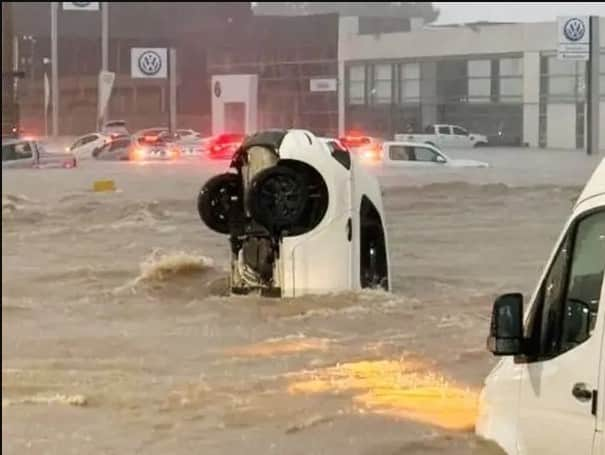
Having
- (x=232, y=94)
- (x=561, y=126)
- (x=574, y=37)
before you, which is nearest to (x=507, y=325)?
(x=574, y=37)

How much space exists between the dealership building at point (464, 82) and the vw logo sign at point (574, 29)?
2.45 meters

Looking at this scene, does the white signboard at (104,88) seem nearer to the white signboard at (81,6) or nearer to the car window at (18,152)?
the white signboard at (81,6)

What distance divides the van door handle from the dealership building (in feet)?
54.3

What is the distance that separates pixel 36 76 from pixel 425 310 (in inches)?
453

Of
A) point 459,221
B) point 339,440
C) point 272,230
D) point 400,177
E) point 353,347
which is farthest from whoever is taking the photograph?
point 400,177

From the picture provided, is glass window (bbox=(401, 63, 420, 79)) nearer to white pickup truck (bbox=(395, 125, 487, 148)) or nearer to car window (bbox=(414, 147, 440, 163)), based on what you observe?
white pickup truck (bbox=(395, 125, 487, 148))

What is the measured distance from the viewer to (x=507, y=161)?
Result: 23.9 meters

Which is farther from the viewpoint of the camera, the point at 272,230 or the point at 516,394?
the point at 272,230

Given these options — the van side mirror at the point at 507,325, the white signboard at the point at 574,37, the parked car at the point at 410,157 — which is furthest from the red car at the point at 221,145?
the van side mirror at the point at 507,325

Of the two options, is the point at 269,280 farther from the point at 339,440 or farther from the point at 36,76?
the point at 36,76

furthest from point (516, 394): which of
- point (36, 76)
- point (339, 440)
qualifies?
point (36, 76)

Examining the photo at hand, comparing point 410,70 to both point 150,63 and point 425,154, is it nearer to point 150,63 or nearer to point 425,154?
point 425,154

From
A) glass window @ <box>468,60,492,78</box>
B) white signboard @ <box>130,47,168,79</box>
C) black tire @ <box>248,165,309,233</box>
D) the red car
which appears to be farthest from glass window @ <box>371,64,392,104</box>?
black tire @ <box>248,165,309,233</box>

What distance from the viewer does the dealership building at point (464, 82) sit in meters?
22.2
